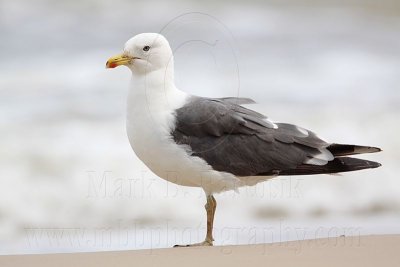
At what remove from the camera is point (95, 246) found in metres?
7.46

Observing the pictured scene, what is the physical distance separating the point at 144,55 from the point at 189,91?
6536mm

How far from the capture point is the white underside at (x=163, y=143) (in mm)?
6234

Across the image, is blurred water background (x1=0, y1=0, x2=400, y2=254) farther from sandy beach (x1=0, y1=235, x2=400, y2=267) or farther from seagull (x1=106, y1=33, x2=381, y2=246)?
sandy beach (x1=0, y1=235, x2=400, y2=267)

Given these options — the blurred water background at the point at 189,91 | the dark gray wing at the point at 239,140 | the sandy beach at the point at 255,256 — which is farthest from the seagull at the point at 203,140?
the blurred water background at the point at 189,91

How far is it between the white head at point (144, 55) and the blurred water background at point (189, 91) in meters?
1.66

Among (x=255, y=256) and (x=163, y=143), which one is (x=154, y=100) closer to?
(x=163, y=143)

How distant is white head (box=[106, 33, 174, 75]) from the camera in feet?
21.2

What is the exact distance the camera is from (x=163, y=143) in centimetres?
623

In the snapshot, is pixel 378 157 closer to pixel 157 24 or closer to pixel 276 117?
pixel 276 117

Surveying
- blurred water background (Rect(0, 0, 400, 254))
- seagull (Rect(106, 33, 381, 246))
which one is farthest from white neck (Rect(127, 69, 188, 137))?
blurred water background (Rect(0, 0, 400, 254))

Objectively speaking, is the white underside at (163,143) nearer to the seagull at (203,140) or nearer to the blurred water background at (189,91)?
the seagull at (203,140)

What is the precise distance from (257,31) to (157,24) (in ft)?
6.29

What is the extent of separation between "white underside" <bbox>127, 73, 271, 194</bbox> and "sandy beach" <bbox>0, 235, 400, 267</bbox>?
69 cm

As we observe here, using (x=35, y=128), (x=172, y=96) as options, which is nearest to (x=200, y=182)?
(x=172, y=96)
